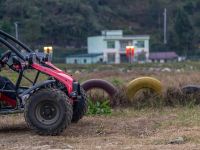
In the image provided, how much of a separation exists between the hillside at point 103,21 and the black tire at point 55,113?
45020 mm

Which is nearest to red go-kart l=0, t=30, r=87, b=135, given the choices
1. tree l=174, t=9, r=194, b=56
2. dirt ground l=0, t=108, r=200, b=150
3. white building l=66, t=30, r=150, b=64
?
dirt ground l=0, t=108, r=200, b=150

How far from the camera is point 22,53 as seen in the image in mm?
11719

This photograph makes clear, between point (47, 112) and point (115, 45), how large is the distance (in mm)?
74839

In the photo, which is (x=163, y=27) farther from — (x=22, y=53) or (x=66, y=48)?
(x=22, y=53)

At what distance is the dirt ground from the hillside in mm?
43021

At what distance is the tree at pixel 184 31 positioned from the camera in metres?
86.1

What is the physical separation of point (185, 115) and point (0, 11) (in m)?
22.7

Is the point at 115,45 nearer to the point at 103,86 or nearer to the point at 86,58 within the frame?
the point at 86,58

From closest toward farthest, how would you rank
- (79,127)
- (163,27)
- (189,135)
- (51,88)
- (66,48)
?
(189,135)
(51,88)
(79,127)
(66,48)
(163,27)

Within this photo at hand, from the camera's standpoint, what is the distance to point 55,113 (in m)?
11.2

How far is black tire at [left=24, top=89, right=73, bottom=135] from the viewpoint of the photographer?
36.4 ft

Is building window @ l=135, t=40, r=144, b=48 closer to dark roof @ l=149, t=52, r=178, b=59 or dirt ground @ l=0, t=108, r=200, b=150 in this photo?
dark roof @ l=149, t=52, r=178, b=59

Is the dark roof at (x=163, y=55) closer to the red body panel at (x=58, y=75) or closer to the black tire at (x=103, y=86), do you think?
the black tire at (x=103, y=86)

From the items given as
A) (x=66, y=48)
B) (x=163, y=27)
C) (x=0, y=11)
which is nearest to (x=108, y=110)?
(x=0, y=11)
